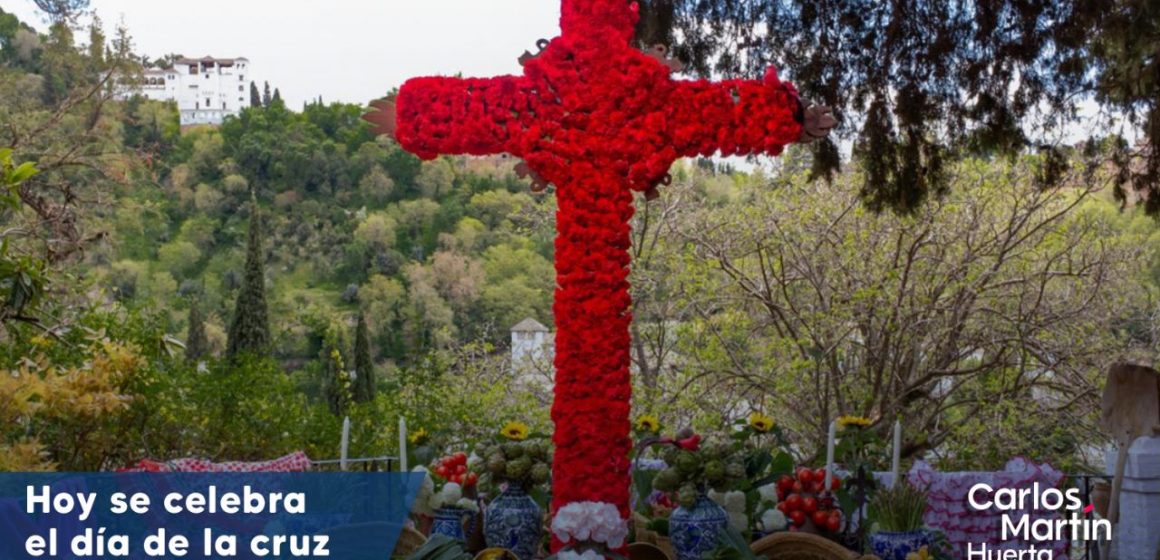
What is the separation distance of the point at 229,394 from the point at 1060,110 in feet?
10.4

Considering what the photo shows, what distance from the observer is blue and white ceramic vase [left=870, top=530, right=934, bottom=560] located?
2.11 m

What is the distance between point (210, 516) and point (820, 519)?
3.65ft

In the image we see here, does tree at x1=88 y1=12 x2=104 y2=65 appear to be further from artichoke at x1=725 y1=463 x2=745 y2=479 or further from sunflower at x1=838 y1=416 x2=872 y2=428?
artichoke at x1=725 y1=463 x2=745 y2=479

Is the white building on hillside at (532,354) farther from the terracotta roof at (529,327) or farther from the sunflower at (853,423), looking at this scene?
the sunflower at (853,423)

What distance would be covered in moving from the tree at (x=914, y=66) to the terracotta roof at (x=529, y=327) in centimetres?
559

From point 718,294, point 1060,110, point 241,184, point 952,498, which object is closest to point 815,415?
point 718,294

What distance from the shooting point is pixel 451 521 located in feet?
7.41

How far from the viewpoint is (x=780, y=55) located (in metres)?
4.32

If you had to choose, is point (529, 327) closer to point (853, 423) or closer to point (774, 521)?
point (853, 423)

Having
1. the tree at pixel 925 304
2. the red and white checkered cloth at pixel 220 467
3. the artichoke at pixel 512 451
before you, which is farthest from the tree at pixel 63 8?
the artichoke at pixel 512 451

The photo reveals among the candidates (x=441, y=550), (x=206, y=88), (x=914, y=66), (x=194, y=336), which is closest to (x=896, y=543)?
(x=441, y=550)

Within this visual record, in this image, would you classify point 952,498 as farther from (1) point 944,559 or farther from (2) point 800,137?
(2) point 800,137

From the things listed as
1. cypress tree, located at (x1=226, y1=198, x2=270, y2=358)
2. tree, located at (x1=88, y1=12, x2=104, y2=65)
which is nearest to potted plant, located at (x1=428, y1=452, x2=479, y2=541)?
cypress tree, located at (x1=226, y1=198, x2=270, y2=358)

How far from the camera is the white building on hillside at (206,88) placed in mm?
15078
